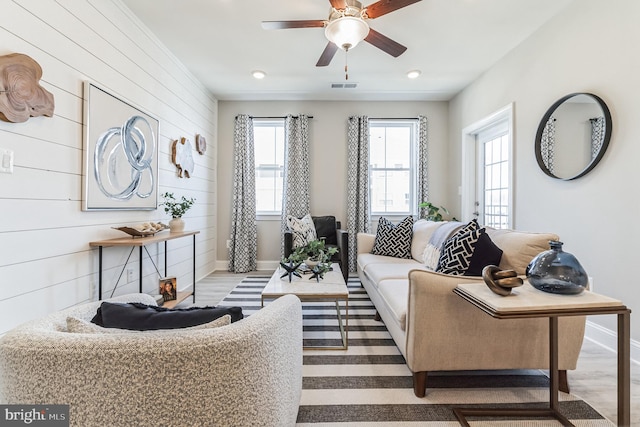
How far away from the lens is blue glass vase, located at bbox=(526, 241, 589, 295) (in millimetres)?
1218

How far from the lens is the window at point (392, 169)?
4.81m

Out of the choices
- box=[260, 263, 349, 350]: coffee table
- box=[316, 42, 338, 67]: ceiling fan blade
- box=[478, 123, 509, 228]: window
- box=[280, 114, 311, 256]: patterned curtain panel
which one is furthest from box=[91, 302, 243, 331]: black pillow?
box=[280, 114, 311, 256]: patterned curtain panel

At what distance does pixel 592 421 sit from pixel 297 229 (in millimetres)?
2955

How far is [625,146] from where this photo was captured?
2025 mm

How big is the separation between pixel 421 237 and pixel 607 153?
5.04 feet

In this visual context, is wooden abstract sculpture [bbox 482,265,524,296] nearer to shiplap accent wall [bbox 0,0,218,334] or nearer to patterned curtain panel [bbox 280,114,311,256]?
shiplap accent wall [bbox 0,0,218,334]

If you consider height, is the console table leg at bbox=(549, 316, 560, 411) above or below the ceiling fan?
below

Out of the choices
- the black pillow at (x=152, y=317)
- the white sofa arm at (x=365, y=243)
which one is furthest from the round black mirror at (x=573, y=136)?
the black pillow at (x=152, y=317)

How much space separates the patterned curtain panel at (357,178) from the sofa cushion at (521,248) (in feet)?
9.15

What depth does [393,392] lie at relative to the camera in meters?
1.65

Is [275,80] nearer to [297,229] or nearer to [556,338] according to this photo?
[297,229]

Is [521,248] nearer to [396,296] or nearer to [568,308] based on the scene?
[568,308]

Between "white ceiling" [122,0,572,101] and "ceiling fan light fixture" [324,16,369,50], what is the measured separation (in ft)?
1.74

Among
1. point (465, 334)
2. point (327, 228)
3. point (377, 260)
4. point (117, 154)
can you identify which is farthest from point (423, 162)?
point (117, 154)
